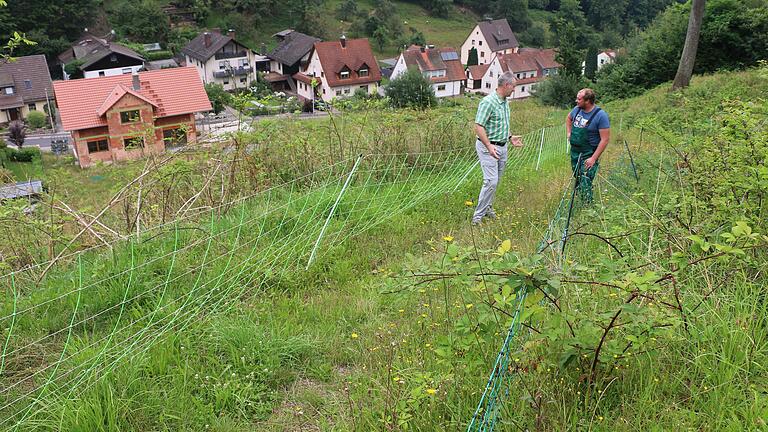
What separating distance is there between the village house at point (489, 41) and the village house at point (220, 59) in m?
24.5

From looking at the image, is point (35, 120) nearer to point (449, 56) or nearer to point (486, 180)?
point (449, 56)

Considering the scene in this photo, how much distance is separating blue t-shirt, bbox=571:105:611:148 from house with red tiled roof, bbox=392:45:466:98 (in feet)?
133

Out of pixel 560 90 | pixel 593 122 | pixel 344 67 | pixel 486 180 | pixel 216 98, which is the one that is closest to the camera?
pixel 486 180

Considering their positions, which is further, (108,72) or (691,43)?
(108,72)

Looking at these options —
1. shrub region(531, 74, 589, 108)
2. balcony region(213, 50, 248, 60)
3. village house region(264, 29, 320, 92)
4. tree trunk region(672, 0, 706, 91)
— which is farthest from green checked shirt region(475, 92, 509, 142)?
balcony region(213, 50, 248, 60)

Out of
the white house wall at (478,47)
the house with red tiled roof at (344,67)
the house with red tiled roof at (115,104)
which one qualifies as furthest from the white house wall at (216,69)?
the white house wall at (478,47)

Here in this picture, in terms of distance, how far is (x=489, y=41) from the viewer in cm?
6072

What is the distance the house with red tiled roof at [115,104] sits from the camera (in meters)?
26.6

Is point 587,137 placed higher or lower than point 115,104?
lower

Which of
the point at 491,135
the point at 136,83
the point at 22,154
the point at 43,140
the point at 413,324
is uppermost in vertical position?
the point at 136,83

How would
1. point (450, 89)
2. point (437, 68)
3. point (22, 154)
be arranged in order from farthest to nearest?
point (450, 89) < point (437, 68) < point (22, 154)

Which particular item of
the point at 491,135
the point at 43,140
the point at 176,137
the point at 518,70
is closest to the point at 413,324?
the point at 491,135

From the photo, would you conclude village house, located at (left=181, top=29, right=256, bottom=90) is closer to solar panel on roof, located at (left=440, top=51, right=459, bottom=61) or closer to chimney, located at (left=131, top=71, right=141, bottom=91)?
solar panel on roof, located at (left=440, top=51, right=459, bottom=61)

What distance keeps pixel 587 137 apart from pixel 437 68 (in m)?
43.9
